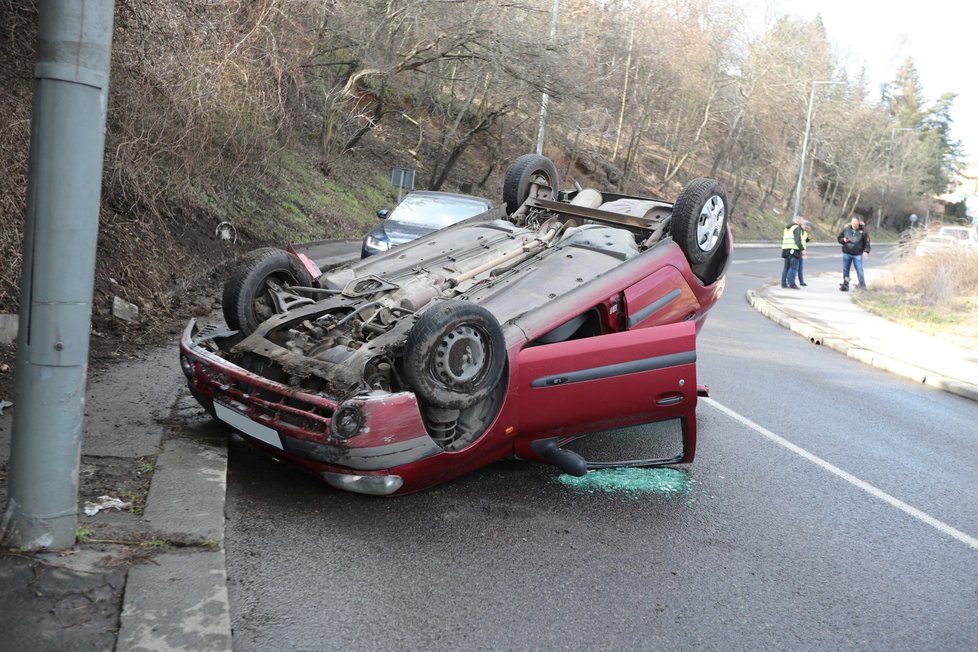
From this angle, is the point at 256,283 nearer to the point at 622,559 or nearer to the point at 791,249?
the point at 622,559

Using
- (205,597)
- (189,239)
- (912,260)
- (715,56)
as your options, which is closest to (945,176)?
(715,56)

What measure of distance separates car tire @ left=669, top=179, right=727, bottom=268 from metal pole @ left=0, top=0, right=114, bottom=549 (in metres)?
4.27

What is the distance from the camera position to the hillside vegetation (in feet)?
26.7

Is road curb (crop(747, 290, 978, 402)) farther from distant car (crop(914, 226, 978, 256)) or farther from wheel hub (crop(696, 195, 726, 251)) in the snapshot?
distant car (crop(914, 226, 978, 256))

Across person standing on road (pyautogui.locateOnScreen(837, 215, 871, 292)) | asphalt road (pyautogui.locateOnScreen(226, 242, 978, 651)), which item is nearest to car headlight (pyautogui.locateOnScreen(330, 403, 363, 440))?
asphalt road (pyautogui.locateOnScreen(226, 242, 978, 651))

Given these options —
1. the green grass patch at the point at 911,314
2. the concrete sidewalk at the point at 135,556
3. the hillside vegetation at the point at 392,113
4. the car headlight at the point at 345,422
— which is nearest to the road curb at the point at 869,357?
the green grass patch at the point at 911,314

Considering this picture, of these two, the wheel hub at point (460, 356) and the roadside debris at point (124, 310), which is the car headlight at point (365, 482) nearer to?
the wheel hub at point (460, 356)

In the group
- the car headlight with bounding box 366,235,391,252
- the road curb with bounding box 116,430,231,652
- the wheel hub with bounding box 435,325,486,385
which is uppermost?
the car headlight with bounding box 366,235,391,252

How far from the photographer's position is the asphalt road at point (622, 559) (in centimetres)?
355

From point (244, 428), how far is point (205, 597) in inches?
56.1

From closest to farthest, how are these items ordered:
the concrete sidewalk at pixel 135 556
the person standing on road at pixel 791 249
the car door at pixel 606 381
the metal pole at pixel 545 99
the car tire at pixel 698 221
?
the concrete sidewalk at pixel 135 556
the car door at pixel 606 381
the car tire at pixel 698 221
the person standing on road at pixel 791 249
the metal pole at pixel 545 99

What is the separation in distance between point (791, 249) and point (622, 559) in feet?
60.2

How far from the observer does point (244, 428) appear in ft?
15.4

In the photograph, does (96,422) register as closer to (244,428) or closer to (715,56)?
(244,428)
